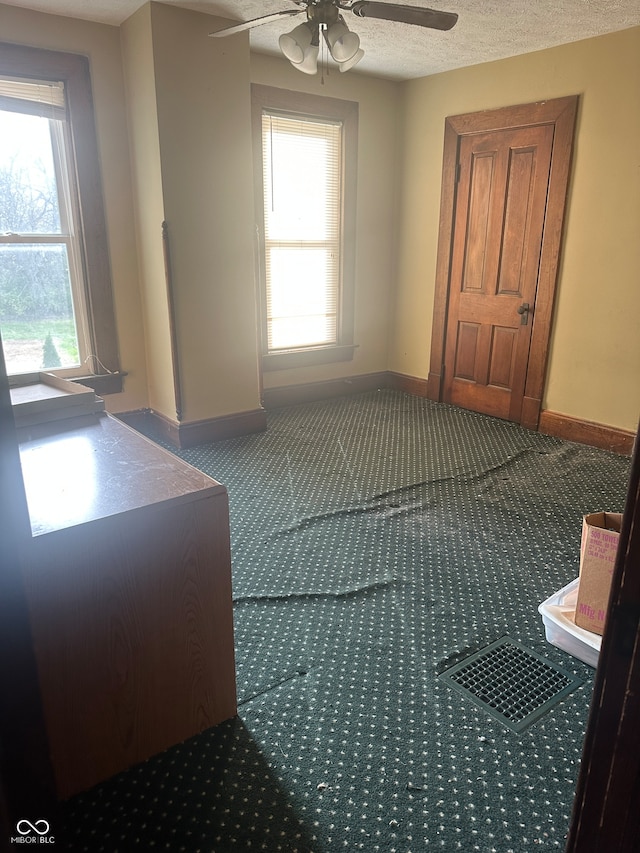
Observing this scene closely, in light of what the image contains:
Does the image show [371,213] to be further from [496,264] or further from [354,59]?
[354,59]

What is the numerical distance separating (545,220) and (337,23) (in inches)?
80.5

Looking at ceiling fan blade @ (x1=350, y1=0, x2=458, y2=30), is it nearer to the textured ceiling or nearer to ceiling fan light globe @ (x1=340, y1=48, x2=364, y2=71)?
ceiling fan light globe @ (x1=340, y1=48, x2=364, y2=71)

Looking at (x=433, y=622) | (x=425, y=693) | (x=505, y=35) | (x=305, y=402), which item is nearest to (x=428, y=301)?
(x=305, y=402)

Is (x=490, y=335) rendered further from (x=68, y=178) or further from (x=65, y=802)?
(x=65, y=802)

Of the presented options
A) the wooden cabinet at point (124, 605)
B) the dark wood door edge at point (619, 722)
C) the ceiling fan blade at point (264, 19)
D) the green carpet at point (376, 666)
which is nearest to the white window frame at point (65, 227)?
the green carpet at point (376, 666)

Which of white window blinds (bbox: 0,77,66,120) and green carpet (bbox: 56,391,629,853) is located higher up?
white window blinds (bbox: 0,77,66,120)

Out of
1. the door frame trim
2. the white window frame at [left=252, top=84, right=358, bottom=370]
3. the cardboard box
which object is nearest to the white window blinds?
the white window frame at [left=252, top=84, right=358, bottom=370]

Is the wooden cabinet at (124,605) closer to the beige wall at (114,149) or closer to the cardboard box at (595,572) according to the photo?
the cardboard box at (595,572)

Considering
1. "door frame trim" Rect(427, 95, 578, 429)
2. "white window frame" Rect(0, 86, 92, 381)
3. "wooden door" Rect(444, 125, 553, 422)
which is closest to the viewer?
"white window frame" Rect(0, 86, 92, 381)

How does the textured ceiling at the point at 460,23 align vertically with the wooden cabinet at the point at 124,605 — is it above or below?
above

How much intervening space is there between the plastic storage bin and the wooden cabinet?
1105 millimetres

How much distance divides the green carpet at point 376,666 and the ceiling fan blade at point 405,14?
Answer: 225 centimetres

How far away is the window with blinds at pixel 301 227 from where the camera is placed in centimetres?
434

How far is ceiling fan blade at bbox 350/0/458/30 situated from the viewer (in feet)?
8.06
